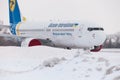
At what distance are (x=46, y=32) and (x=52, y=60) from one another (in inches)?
813

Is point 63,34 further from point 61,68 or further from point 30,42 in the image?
point 61,68

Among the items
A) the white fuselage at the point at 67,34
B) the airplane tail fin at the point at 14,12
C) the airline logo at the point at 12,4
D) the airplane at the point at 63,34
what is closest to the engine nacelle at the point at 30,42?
the airplane at the point at 63,34

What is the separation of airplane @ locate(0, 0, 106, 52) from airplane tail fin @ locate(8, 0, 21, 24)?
13.5ft

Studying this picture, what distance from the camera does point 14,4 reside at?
5059 centimetres

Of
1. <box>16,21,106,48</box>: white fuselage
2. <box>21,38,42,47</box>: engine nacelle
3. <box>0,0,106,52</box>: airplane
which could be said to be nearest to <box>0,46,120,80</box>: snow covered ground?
<box>16,21,106,48</box>: white fuselage

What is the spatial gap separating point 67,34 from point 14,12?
17.9m

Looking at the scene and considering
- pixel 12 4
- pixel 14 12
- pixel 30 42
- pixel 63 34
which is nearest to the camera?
pixel 63 34

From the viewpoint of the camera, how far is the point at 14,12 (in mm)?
50344

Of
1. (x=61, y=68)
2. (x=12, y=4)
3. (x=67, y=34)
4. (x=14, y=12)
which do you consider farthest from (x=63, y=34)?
(x=61, y=68)

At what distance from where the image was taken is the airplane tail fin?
49.3 m

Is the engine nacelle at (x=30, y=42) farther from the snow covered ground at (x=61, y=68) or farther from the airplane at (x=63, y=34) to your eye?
the snow covered ground at (x=61, y=68)

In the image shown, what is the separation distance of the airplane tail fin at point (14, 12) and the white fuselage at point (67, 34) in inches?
288

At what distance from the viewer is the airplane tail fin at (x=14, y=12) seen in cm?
4932

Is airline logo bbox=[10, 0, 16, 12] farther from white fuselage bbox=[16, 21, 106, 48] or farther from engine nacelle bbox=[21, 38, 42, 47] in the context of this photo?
engine nacelle bbox=[21, 38, 42, 47]
